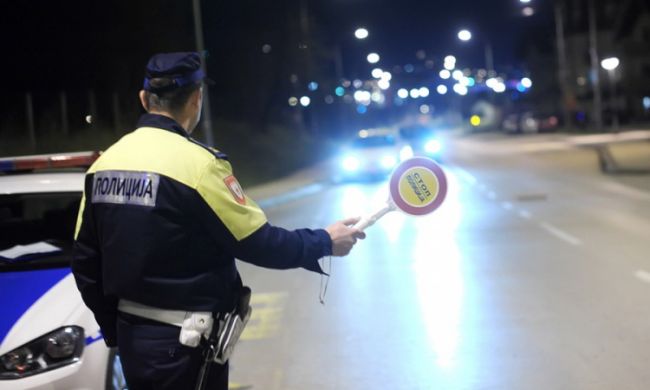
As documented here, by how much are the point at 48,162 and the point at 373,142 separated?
2497 cm

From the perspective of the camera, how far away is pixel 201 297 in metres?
2.87

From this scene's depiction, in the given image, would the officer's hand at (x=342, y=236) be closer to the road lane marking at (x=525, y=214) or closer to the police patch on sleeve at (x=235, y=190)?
the police patch on sleeve at (x=235, y=190)

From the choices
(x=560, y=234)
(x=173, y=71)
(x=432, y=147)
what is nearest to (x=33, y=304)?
(x=173, y=71)

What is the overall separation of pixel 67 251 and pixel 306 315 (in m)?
3.46

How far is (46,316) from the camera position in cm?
422

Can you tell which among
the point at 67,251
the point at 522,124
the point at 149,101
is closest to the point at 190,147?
the point at 149,101

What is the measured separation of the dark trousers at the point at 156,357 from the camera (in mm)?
2891

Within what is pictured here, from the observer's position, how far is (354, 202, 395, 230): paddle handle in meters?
3.21

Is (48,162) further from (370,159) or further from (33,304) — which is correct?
(370,159)

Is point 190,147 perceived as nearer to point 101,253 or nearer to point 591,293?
point 101,253

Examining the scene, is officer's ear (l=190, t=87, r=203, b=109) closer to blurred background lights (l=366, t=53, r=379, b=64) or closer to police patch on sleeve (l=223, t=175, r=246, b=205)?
police patch on sleeve (l=223, t=175, r=246, b=205)

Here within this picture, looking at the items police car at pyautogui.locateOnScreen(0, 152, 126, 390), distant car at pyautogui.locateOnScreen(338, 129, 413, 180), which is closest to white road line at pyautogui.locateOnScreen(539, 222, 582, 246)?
police car at pyautogui.locateOnScreen(0, 152, 126, 390)

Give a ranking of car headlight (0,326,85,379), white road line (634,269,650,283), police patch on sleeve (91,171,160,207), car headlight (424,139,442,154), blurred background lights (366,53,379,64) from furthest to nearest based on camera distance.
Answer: blurred background lights (366,53,379,64)
car headlight (424,139,442,154)
white road line (634,269,650,283)
car headlight (0,326,85,379)
police patch on sleeve (91,171,160,207)

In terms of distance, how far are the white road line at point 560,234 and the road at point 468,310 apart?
0.02 metres
